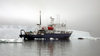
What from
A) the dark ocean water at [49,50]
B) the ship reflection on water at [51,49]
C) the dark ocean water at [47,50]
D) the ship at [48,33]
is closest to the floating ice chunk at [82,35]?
the ship at [48,33]

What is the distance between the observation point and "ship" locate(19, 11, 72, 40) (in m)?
9.34

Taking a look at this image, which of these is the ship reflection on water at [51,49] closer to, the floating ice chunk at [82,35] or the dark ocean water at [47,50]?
the dark ocean water at [47,50]

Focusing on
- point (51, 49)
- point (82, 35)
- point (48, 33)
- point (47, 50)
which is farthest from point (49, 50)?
point (82, 35)

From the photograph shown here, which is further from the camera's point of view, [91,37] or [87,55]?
[91,37]

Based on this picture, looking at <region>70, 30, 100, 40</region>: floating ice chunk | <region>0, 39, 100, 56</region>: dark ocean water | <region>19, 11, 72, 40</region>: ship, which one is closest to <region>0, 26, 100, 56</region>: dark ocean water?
<region>0, 39, 100, 56</region>: dark ocean water

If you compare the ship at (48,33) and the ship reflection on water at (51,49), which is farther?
the ship at (48,33)

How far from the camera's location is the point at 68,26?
1004cm

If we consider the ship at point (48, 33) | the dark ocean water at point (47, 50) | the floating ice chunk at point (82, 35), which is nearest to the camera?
the dark ocean water at point (47, 50)

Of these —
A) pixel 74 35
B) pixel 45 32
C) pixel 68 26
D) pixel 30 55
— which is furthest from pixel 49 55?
pixel 74 35

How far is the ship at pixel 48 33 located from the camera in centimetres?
934

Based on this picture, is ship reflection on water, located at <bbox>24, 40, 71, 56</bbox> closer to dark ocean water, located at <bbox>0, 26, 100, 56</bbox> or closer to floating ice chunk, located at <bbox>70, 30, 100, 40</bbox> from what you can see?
dark ocean water, located at <bbox>0, 26, 100, 56</bbox>

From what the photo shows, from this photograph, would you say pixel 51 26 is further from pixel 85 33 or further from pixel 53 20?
pixel 85 33

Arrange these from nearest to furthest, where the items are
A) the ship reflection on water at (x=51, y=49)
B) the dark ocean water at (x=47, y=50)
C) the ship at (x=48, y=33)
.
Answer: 1. the dark ocean water at (x=47, y=50)
2. the ship reflection on water at (x=51, y=49)
3. the ship at (x=48, y=33)

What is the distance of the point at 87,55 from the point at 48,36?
20.7 ft
